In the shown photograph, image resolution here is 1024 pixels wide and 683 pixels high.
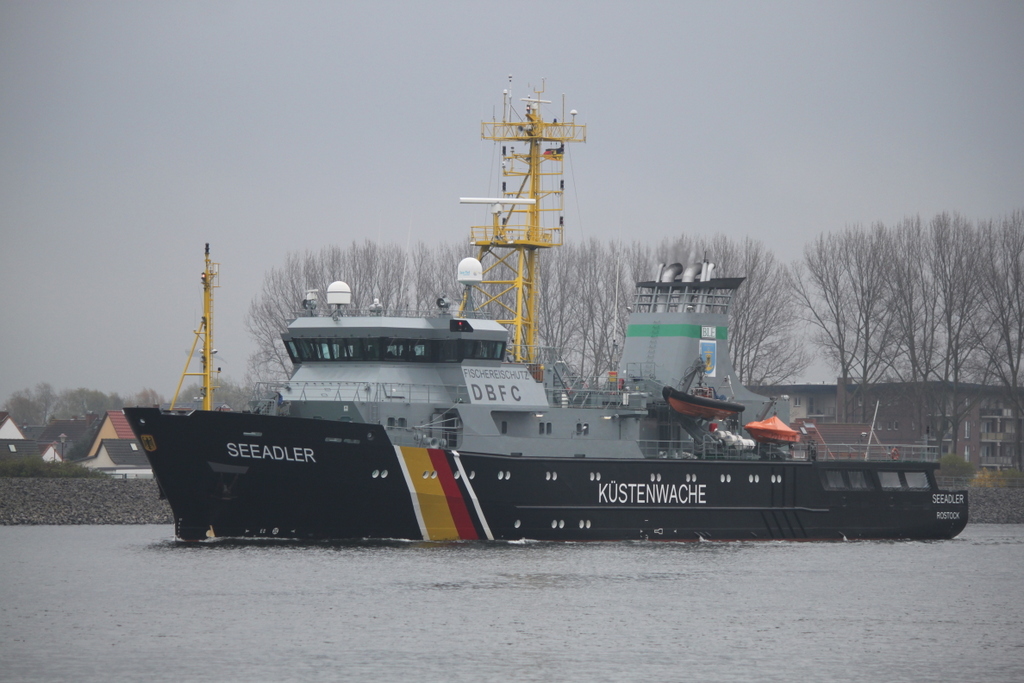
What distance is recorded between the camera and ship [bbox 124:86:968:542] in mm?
31906

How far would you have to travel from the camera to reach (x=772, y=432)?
39.8 m

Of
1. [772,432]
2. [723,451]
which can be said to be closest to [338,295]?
[723,451]

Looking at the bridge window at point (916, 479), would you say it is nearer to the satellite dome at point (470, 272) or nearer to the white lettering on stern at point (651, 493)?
the white lettering on stern at point (651, 493)

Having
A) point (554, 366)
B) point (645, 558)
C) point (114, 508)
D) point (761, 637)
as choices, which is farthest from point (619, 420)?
point (114, 508)

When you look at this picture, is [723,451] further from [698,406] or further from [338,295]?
[338,295]

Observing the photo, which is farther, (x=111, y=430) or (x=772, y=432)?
(x=111, y=430)

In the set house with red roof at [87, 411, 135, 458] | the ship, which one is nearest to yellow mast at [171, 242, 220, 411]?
the ship

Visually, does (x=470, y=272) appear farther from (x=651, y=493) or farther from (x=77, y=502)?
(x=77, y=502)

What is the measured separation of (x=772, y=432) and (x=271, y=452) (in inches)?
591

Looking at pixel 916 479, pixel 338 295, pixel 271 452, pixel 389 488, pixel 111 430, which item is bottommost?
pixel 111 430

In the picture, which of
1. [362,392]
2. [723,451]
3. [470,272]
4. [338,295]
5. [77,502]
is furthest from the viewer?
[77,502]

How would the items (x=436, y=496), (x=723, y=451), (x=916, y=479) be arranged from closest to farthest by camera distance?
(x=436, y=496), (x=723, y=451), (x=916, y=479)

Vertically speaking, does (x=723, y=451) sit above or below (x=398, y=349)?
below

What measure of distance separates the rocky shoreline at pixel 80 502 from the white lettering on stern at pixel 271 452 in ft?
37.3
